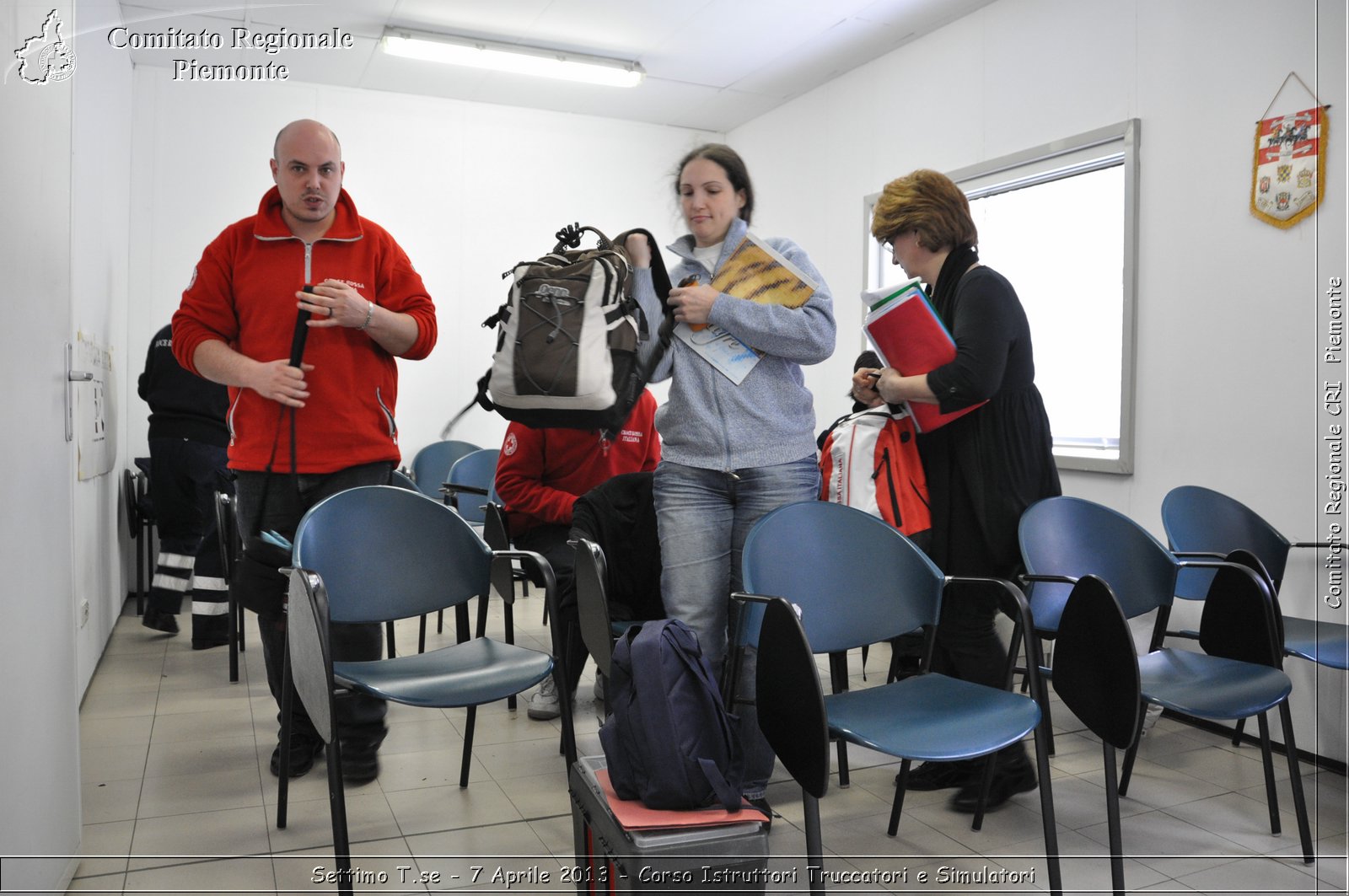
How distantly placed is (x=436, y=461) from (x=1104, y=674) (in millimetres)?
4226

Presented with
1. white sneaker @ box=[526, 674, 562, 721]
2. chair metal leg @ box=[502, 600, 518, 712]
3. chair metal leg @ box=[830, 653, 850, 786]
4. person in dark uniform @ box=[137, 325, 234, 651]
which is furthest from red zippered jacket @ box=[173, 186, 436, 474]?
person in dark uniform @ box=[137, 325, 234, 651]

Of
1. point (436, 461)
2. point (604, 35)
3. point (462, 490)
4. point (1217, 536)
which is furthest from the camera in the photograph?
point (436, 461)

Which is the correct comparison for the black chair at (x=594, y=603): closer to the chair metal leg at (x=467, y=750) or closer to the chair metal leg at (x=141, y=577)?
the chair metal leg at (x=467, y=750)

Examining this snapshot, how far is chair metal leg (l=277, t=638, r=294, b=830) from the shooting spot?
2.15 metres

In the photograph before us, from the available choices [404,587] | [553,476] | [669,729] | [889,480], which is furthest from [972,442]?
[404,587]

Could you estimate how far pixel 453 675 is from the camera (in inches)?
84.4

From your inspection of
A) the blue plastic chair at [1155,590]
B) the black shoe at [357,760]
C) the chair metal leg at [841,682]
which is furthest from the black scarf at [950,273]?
the black shoe at [357,760]

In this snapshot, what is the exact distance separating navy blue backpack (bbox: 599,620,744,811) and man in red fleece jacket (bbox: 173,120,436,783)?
102 cm

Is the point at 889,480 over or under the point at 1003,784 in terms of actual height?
over

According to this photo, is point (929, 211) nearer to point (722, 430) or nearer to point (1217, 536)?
point (722, 430)

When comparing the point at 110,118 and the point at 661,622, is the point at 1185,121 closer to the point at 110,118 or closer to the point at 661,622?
the point at 661,622

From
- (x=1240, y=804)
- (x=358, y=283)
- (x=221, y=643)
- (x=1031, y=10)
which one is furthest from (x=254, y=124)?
(x=1240, y=804)

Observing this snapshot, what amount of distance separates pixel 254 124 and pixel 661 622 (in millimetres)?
4900

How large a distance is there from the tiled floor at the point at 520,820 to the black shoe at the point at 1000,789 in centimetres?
3
